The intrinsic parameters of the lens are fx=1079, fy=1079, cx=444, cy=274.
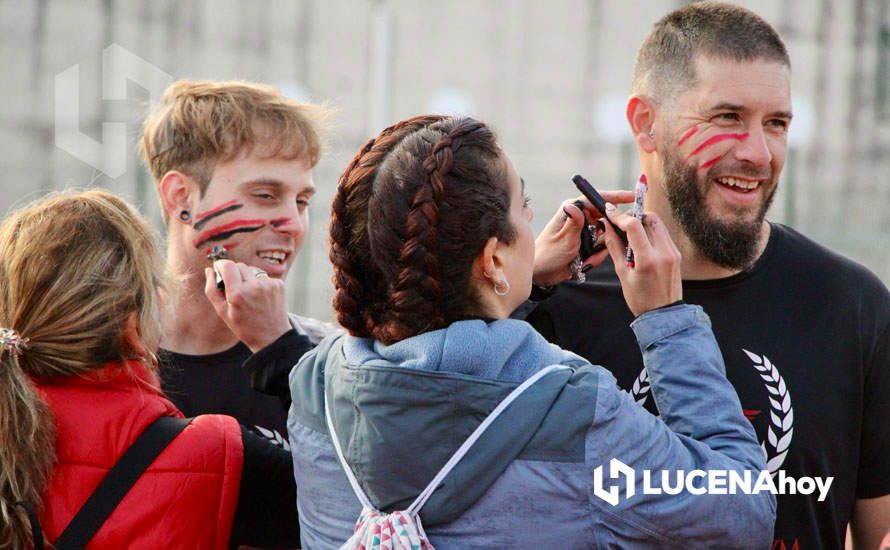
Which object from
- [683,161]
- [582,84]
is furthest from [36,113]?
[683,161]

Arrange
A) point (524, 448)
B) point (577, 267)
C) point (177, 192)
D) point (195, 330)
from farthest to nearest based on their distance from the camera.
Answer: point (177, 192) → point (195, 330) → point (577, 267) → point (524, 448)

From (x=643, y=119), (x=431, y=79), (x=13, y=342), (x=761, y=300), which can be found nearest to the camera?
(x=13, y=342)

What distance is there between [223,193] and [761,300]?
1.72 m

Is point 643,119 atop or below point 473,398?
atop

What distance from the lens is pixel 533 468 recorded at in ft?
6.31

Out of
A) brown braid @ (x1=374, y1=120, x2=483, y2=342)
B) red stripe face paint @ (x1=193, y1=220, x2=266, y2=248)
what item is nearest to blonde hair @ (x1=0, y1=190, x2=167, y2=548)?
brown braid @ (x1=374, y1=120, x2=483, y2=342)

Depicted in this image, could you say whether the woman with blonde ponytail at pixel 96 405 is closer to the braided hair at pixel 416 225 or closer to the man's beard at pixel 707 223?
the braided hair at pixel 416 225

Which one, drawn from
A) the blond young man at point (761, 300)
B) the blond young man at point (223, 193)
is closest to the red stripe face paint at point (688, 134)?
the blond young man at point (761, 300)

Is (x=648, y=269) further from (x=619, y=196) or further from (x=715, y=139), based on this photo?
(x=715, y=139)

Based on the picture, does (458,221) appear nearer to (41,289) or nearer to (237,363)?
(41,289)

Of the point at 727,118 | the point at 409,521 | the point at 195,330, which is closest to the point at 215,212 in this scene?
the point at 195,330

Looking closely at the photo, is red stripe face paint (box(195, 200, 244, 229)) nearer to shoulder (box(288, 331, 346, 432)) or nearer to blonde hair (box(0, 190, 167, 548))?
blonde hair (box(0, 190, 167, 548))

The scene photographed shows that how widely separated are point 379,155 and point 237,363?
56.0 inches

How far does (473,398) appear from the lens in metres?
1.93
